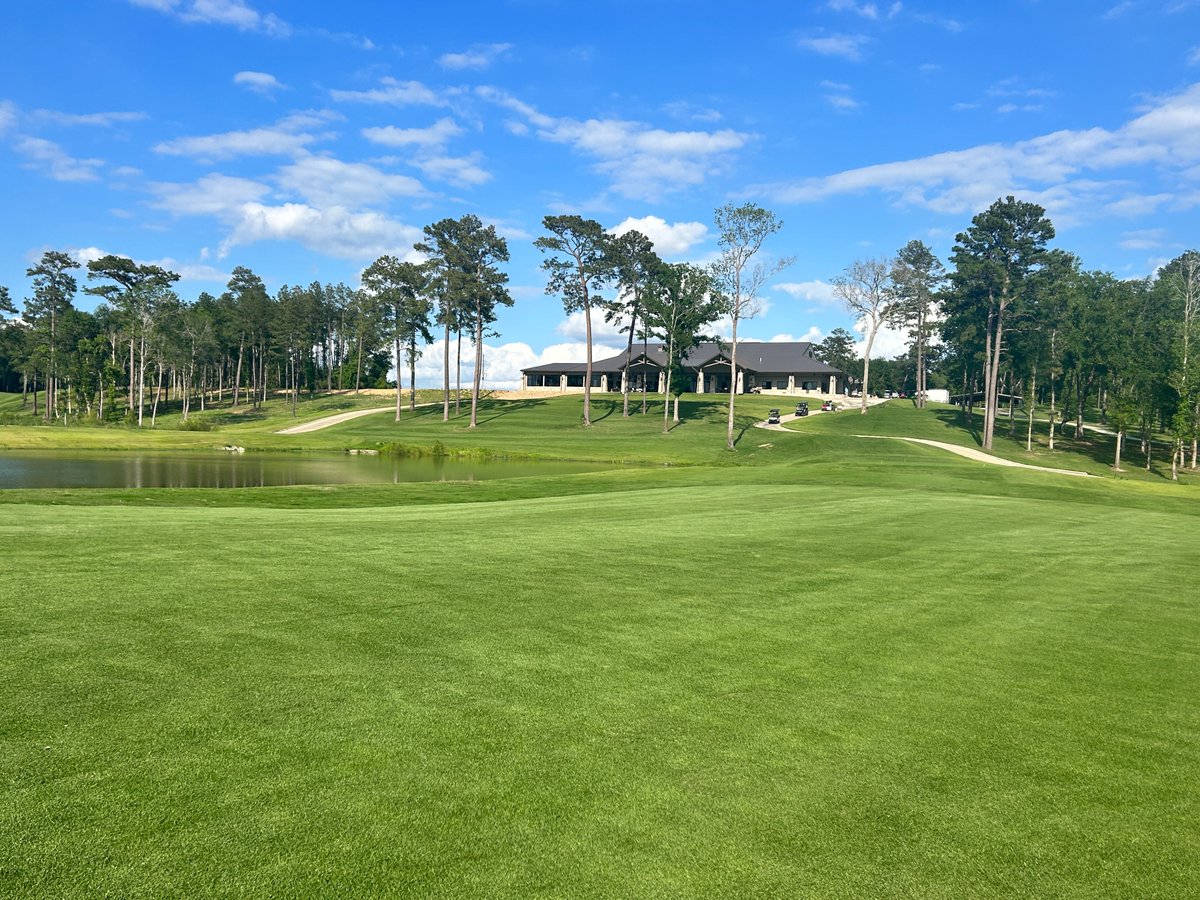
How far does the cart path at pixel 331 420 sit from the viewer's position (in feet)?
223

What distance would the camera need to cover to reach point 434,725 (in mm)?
5301

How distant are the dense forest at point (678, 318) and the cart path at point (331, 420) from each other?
721 centimetres

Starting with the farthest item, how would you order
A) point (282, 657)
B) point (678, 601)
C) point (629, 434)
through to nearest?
point (629, 434) < point (678, 601) < point (282, 657)

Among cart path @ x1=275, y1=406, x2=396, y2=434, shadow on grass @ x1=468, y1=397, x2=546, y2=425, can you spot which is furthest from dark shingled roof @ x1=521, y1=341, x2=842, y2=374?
cart path @ x1=275, y1=406, x2=396, y2=434

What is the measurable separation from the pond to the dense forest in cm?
2341

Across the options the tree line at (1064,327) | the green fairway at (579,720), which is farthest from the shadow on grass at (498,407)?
the green fairway at (579,720)

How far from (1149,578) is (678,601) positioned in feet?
27.1

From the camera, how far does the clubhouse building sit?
10206 centimetres

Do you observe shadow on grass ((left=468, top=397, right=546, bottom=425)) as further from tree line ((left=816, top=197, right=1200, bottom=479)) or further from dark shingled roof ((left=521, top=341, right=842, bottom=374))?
tree line ((left=816, top=197, right=1200, bottom=479))

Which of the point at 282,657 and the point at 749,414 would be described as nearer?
the point at 282,657

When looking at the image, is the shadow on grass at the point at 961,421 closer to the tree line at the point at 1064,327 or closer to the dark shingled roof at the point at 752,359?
the tree line at the point at 1064,327

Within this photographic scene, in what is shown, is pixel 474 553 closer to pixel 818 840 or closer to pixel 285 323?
pixel 818 840

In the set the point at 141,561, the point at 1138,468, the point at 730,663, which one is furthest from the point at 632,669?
the point at 1138,468

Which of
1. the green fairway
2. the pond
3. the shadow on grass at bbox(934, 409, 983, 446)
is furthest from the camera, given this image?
the shadow on grass at bbox(934, 409, 983, 446)
